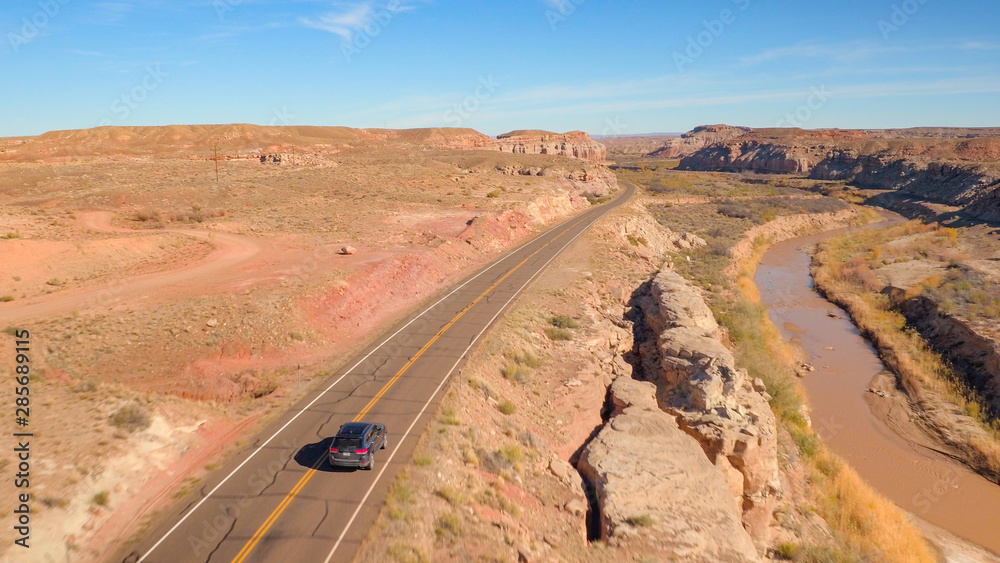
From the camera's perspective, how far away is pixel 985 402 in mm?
26859

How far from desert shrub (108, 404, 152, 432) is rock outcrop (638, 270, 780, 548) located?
18534 mm

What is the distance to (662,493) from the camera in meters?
15.5


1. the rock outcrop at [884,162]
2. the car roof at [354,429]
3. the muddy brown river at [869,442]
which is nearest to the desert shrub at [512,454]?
the car roof at [354,429]

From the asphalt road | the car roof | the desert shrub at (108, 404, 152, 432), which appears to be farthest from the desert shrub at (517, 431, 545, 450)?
the desert shrub at (108, 404, 152, 432)

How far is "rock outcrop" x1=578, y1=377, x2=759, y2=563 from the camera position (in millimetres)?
13867

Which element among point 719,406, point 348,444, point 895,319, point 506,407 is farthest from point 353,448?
point 895,319

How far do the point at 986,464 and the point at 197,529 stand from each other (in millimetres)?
30810

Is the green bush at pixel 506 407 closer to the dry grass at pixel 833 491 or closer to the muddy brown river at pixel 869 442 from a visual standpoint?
the dry grass at pixel 833 491

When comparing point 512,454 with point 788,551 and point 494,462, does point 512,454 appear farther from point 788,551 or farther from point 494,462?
point 788,551

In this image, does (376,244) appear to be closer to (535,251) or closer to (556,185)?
(535,251)

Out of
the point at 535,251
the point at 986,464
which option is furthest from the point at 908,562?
the point at 535,251

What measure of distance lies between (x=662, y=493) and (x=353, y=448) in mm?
9118

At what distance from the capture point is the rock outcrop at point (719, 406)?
59.4 ft

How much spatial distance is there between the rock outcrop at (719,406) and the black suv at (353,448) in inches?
444
